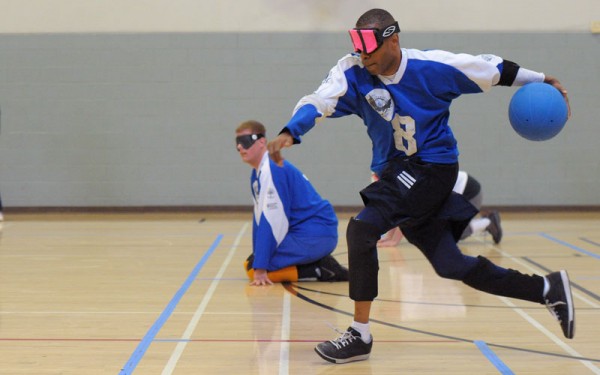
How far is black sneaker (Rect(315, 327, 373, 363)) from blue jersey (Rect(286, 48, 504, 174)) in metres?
0.95

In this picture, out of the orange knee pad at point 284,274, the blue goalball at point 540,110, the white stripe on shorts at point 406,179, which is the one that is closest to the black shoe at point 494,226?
the orange knee pad at point 284,274

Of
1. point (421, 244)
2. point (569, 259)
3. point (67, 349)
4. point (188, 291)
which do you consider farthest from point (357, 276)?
point (569, 259)

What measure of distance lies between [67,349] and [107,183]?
6.90 m

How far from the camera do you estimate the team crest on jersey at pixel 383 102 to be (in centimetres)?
383

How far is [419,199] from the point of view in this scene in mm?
3859

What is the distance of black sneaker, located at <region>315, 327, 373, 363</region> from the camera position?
152 inches

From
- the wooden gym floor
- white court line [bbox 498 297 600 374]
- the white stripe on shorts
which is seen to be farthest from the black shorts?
white court line [bbox 498 297 600 374]

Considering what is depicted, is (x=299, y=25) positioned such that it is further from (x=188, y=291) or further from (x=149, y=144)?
(x=188, y=291)

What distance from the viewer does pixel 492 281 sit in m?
3.95

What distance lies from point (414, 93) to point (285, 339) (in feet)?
4.97

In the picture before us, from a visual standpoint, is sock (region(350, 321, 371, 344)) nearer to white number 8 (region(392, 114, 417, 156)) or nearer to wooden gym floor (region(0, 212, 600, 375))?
wooden gym floor (region(0, 212, 600, 375))

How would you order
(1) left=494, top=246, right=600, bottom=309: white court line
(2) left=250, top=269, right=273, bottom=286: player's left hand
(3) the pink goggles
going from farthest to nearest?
1. (2) left=250, top=269, right=273, bottom=286: player's left hand
2. (1) left=494, top=246, right=600, bottom=309: white court line
3. (3) the pink goggles

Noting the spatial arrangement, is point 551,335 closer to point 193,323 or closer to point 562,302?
point 562,302

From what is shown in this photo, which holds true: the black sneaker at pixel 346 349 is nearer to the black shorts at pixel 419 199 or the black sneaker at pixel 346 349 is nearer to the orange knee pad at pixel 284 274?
the black shorts at pixel 419 199
